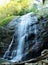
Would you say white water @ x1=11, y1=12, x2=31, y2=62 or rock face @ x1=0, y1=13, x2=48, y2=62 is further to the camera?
white water @ x1=11, y1=12, x2=31, y2=62

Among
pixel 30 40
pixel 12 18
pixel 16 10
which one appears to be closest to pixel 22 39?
pixel 30 40

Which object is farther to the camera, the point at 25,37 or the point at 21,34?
the point at 21,34

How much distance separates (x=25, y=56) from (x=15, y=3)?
5.98 m

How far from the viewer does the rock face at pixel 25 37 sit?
9950mm

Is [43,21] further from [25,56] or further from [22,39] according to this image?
[25,56]

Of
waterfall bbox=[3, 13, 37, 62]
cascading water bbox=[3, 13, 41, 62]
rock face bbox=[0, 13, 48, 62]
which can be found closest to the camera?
rock face bbox=[0, 13, 48, 62]

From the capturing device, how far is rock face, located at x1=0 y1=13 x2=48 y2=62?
9.95m

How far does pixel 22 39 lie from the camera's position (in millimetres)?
10961

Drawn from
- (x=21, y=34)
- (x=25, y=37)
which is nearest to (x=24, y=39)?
(x=25, y=37)

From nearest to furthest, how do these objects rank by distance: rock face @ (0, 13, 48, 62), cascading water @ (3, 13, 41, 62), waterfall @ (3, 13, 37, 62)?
1. rock face @ (0, 13, 48, 62)
2. cascading water @ (3, 13, 41, 62)
3. waterfall @ (3, 13, 37, 62)

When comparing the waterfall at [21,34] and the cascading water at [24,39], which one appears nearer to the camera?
the cascading water at [24,39]

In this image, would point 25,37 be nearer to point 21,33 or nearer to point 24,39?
point 24,39

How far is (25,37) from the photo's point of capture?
10781 mm

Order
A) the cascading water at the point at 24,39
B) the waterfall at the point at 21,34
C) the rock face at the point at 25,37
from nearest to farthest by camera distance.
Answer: the rock face at the point at 25,37, the cascading water at the point at 24,39, the waterfall at the point at 21,34
